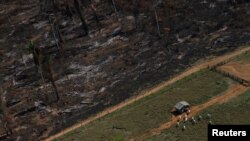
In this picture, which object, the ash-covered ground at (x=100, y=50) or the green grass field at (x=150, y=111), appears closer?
the green grass field at (x=150, y=111)

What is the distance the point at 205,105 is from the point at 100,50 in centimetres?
3339

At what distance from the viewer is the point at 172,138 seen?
5584cm

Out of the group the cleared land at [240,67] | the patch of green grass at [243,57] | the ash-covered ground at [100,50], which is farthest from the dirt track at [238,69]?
the ash-covered ground at [100,50]

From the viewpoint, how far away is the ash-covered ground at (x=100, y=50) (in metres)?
74.7

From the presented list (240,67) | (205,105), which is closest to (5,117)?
(205,105)

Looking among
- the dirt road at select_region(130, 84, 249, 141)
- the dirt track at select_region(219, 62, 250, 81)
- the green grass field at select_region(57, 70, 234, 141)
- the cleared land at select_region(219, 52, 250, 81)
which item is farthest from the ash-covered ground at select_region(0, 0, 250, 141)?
the dirt road at select_region(130, 84, 249, 141)

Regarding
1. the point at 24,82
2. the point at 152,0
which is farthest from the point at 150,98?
the point at 152,0

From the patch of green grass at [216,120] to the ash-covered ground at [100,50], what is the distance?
636 inches

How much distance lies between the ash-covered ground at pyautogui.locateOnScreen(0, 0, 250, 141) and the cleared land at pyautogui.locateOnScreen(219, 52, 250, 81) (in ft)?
19.0

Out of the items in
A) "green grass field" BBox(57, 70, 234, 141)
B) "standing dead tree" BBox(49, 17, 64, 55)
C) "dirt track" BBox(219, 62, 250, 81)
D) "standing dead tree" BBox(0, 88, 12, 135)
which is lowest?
"standing dead tree" BBox(0, 88, 12, 135)

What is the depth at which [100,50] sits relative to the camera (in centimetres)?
8919

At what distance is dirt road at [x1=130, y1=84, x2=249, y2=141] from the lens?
58.8 meters

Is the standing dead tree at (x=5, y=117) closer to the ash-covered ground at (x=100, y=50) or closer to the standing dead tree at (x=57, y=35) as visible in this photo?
the ash-covered ground at (x=100, y=50)

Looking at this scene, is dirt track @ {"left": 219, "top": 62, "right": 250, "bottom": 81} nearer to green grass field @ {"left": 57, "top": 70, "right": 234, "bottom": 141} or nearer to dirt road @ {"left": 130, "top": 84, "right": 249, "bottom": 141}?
green grass field @ {"left": 57, "top": 70, "right": 234, "bottom": 141}
